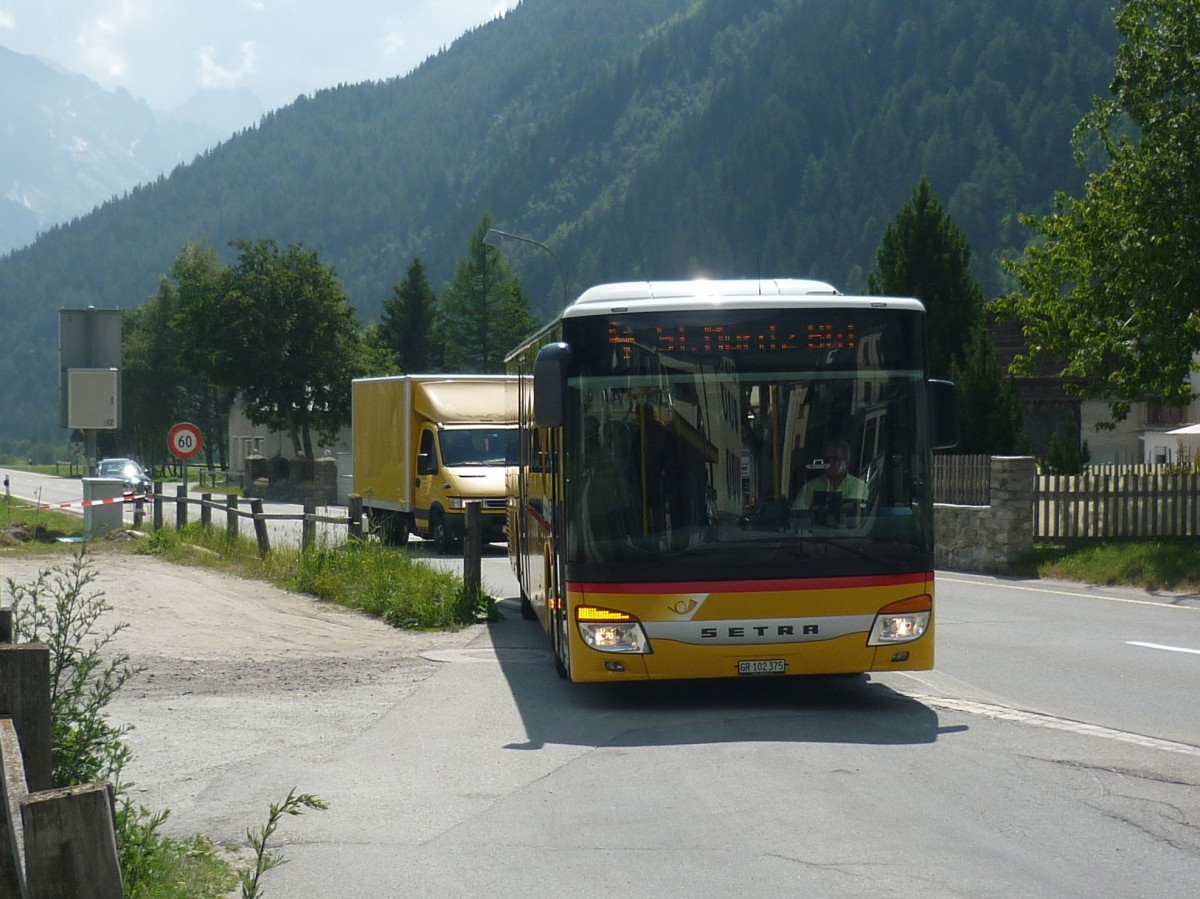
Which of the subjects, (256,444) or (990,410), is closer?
(990,410)

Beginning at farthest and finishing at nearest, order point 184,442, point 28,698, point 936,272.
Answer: point 936,272, point 184,442, point 28,698

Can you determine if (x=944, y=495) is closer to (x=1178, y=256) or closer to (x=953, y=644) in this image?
(x=1178, y=256)

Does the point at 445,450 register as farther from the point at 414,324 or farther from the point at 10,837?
the point at 414,324

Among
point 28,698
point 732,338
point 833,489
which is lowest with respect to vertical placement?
point 28,698

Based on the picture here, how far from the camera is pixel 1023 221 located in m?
29.7

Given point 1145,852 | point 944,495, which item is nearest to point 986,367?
point 944,495

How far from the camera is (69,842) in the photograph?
138 inches

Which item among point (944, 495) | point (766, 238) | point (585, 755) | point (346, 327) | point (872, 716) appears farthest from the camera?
point (766, 238)

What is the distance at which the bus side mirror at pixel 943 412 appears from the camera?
9914 millimetres

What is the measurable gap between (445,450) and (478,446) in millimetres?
599

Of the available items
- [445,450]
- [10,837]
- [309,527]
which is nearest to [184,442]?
[445,450]

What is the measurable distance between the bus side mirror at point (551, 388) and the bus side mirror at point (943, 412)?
2446mm

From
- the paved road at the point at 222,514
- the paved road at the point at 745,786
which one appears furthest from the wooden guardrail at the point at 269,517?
the paved road at the point at 745,786

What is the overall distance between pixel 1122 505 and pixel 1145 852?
18.4m
